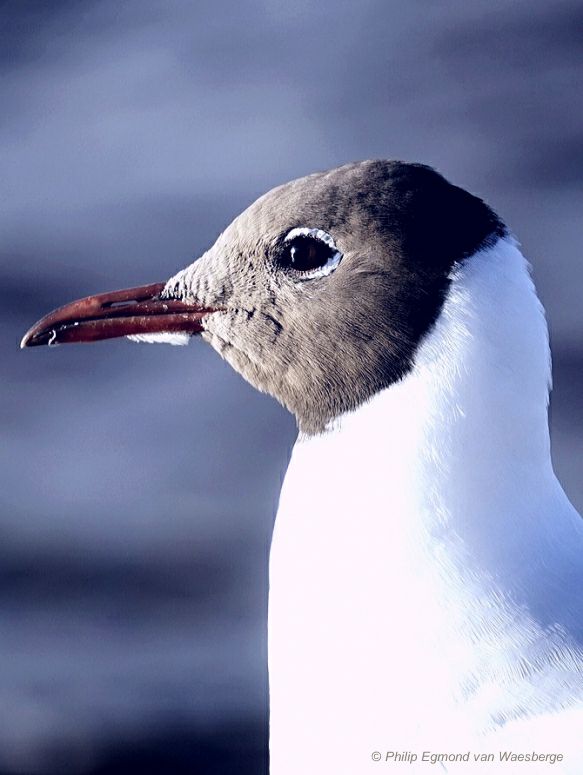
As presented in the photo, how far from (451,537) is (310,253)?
1.99ft

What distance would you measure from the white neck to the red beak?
1.71ft

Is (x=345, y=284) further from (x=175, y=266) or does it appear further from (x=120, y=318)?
(x=175, y=266)

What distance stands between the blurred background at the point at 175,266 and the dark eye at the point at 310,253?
267 cm

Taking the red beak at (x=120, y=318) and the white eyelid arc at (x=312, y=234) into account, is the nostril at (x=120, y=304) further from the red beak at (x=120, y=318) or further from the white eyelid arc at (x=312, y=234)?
the white eyelid arc at (x=312, y=234)

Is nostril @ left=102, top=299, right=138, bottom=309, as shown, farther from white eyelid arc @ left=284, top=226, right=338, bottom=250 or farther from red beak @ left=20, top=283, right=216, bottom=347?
white eyelid arc @ left=284, top=226, right=338, bottom=250

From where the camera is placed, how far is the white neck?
2453 mm

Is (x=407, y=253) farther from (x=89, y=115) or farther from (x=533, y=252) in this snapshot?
(x=89, y=115)

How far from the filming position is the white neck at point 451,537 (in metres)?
2.45

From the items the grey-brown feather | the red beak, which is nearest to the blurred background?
the red beak

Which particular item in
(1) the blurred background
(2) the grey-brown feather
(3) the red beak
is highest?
(1) the blurred background

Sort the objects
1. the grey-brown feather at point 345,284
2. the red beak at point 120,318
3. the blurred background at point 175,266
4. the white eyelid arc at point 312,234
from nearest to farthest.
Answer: the grey-brown feather at point 345,284 < the white eyelid arc at point 312,234 < the red beak at point 120,318 < the blurred background at point 175,266

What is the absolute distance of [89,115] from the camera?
7832 mm

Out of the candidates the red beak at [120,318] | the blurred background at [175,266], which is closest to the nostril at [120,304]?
the red beak at [120,318]

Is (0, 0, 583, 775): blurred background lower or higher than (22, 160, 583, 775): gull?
Answer: higher
